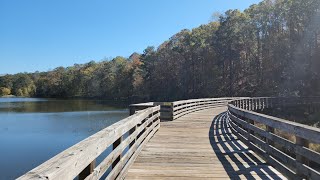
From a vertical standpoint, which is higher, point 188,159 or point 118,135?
point 118,135

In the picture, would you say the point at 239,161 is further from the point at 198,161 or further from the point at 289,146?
the point at 289,146

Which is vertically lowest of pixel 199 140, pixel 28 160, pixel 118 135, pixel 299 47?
pixel 28 160

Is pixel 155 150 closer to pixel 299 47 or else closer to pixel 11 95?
pixel 299 47

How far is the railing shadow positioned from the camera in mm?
5961

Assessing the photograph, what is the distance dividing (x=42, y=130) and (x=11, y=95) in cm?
17754

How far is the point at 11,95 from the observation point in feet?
628

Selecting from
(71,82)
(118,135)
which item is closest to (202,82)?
(118,135)

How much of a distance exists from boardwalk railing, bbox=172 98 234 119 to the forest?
59.9ft

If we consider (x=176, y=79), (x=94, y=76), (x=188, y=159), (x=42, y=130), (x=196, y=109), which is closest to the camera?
(x=188, y=159)

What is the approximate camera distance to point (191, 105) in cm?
2369

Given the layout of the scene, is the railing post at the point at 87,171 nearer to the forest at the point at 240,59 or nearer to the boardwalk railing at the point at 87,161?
the boardwalk railing at the point at 87,161

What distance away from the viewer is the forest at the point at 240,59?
46.6 m

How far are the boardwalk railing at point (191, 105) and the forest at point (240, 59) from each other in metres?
18.3

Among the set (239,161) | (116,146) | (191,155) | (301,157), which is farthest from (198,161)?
(301,157)
